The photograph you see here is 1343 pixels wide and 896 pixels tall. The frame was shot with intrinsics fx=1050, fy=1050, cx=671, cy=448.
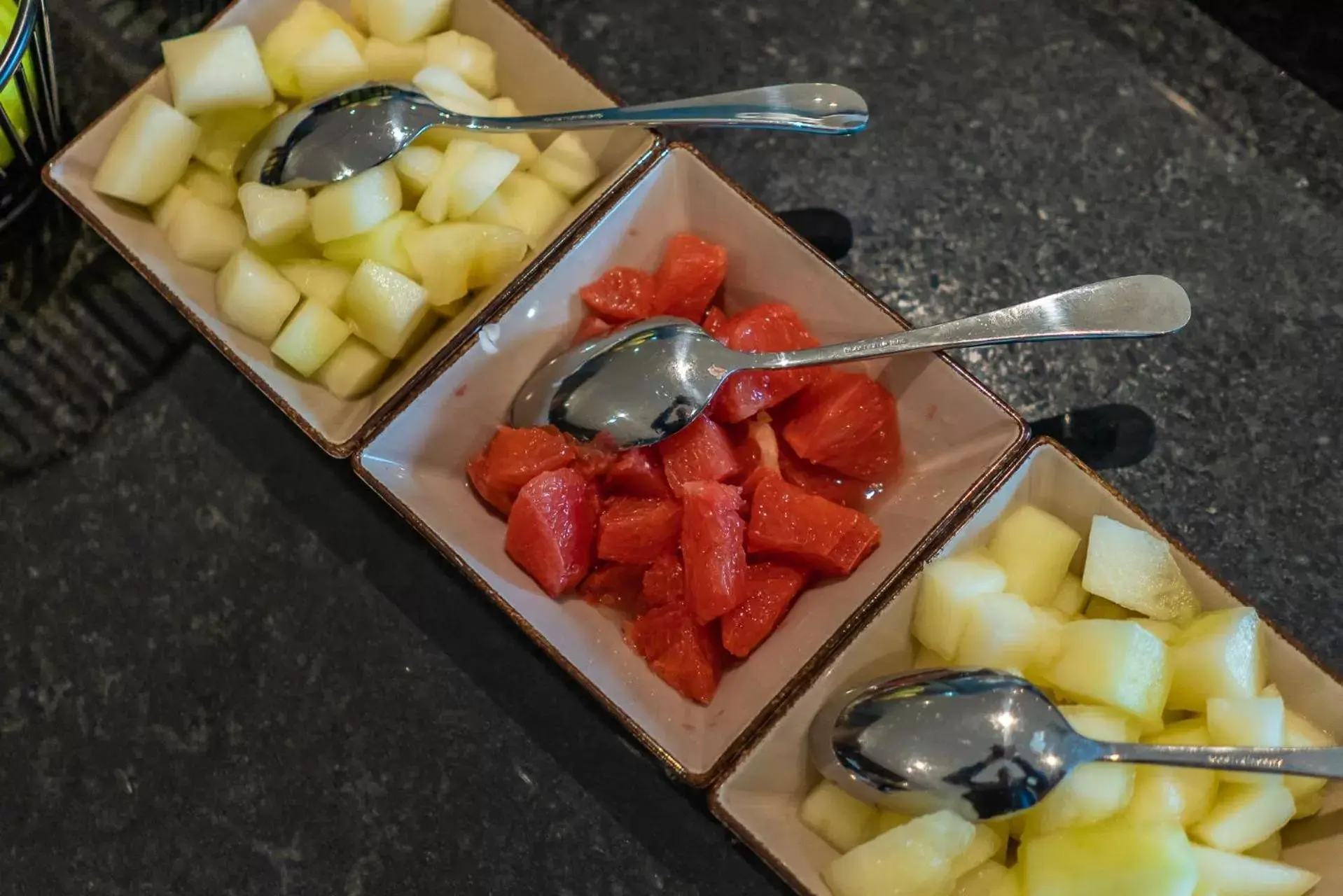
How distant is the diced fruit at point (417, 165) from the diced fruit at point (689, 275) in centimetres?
28

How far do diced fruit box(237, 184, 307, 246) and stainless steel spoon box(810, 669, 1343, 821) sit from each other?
2.54 feet

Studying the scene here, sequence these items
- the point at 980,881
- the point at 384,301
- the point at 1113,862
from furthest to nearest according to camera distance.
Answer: the point at 384,301 → the point at 980,881 → the point at 1113,862

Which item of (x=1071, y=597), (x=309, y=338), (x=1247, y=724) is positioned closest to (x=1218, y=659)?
(x=1247, y=724)

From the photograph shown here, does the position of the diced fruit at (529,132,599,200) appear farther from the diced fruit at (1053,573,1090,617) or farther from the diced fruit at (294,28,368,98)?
the diced fruit at (1053,573,1090,617)

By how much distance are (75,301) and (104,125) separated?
27cm

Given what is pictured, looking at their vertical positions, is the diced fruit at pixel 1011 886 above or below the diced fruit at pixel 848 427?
below

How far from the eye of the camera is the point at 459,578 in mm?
1242

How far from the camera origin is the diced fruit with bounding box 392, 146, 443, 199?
1.17 metres

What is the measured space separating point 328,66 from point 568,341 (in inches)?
16.0

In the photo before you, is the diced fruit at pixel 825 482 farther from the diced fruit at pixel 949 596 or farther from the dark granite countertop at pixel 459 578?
the dark granite countertop at pixel 459 578

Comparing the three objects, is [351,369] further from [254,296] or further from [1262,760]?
[1262,760]

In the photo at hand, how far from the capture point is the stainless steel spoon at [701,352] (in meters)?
1.09

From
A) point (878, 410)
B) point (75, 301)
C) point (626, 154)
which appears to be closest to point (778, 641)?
point (878, 410)

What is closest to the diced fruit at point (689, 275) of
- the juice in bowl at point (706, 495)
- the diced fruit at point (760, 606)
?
the juice in bowl at point (706, 495)
